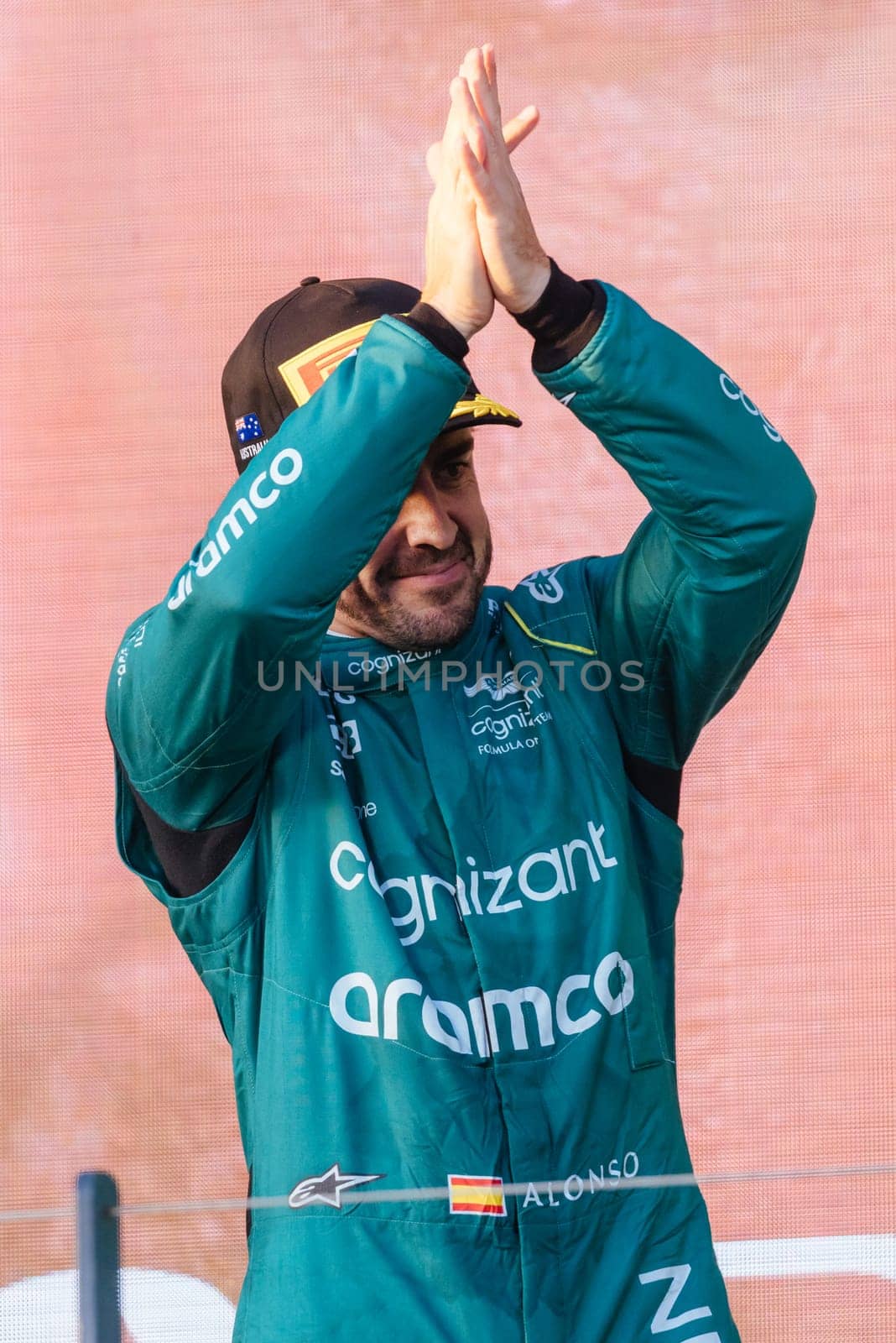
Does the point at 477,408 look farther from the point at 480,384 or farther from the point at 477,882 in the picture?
the point at 480,384

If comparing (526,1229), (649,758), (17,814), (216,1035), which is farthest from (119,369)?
(526,1229)

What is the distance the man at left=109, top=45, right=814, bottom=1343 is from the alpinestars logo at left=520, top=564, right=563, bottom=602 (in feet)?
0.25

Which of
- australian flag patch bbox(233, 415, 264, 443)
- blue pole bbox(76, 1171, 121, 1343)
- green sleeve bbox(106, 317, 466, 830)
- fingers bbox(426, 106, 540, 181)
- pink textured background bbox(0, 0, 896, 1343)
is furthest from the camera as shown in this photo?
pink textured background bbox(0, 0, 896, 1343)

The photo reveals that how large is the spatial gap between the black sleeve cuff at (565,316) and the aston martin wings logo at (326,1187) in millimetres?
509

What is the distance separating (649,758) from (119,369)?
1372 mm

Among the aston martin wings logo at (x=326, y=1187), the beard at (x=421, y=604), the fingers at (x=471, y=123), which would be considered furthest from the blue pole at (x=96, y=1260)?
the fingers at (x=471, y=123)

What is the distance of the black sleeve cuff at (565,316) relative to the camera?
3.22 feet

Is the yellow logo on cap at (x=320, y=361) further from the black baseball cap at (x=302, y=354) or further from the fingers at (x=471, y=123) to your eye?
the fingers at (x=471, y=123)

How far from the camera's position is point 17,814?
7.10ft

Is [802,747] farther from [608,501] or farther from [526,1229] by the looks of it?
[526,1229]

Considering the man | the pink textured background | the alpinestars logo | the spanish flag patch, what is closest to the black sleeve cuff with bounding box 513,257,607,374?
the man

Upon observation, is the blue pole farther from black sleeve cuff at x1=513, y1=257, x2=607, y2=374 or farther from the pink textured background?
the pink textured background

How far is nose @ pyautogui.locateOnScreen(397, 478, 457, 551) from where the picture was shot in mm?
1068

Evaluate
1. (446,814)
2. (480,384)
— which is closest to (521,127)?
(446,814)
